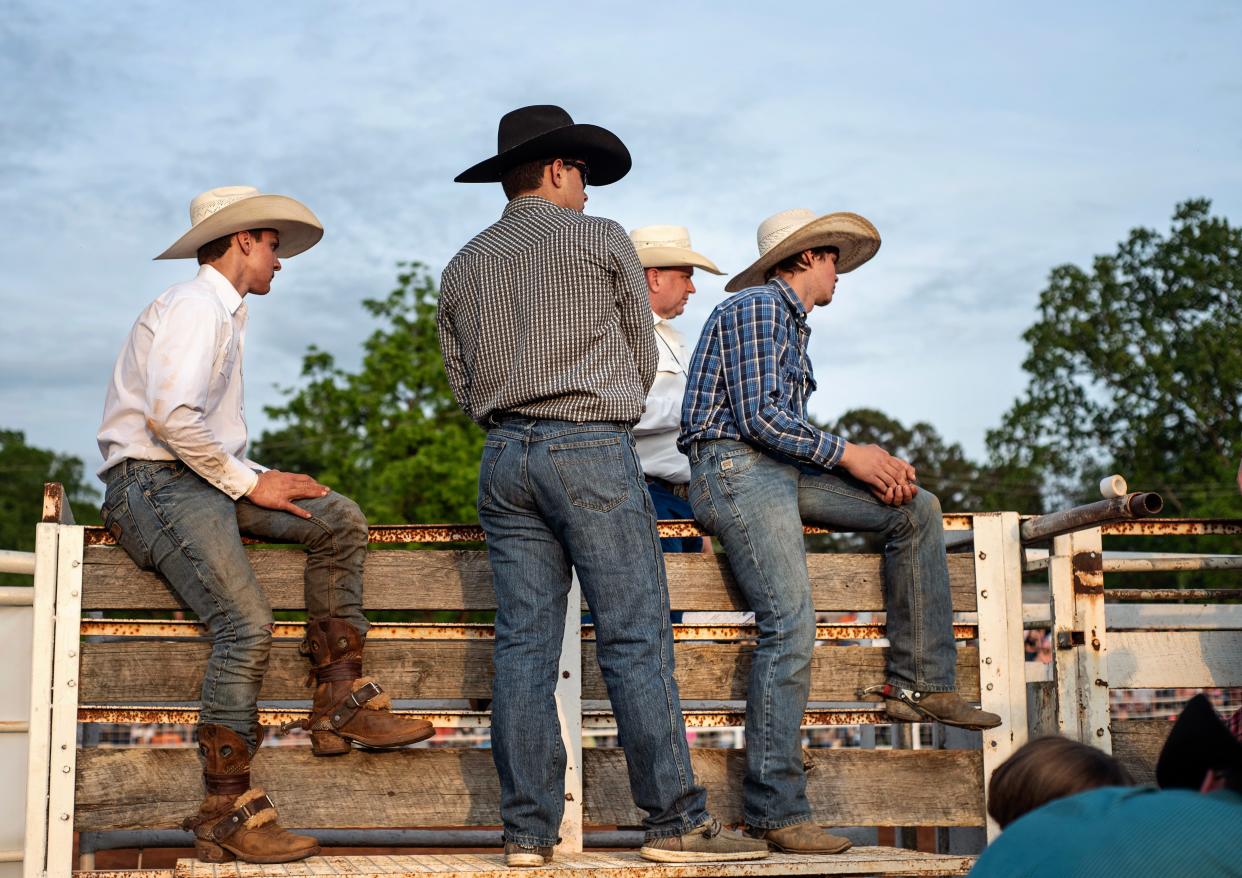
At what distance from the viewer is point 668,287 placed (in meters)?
7.19

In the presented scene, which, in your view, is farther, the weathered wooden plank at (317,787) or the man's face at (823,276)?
the man's face at (823,276)

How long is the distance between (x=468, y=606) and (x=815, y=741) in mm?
9372

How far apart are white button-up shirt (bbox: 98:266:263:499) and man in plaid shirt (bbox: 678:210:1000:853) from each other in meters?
1.61

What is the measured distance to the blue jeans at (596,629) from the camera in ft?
14.5

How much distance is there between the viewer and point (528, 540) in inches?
→ 181

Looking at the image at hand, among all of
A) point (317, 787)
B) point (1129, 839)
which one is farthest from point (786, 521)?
point (1129, 839)

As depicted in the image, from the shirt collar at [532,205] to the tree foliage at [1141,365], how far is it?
139ft

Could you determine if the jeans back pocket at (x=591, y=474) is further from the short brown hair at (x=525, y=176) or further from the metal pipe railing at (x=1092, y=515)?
the metal pipe railing at (x=1092, y=515)

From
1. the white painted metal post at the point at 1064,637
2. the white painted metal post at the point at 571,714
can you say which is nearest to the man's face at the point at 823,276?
the white painted metal post at the point at 1064,637

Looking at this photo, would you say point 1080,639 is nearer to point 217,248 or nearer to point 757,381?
point 757,381

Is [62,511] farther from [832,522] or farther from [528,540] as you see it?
[832,522]

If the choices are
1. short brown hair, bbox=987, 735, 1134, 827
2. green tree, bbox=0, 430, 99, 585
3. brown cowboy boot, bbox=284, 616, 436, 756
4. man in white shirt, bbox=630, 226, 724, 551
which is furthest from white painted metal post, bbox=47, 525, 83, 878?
green tree, bbox=0, 430, 99, 585

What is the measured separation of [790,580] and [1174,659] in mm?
1563

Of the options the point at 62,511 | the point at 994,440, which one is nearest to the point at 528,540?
the point at 62,511
